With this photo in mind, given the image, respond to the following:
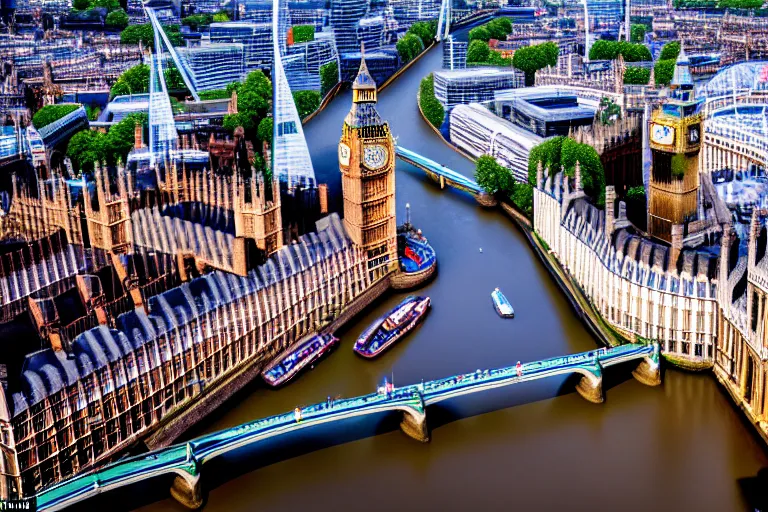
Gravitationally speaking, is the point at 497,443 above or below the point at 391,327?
below

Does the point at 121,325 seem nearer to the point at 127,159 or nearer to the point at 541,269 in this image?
the point at 541,269

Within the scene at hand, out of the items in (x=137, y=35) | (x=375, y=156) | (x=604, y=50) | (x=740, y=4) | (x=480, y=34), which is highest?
(x=740, y=4)

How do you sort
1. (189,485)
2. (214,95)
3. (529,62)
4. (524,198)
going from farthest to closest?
1. (529,62)
2. (214,95)
3. (524,198)
4. (189,485)

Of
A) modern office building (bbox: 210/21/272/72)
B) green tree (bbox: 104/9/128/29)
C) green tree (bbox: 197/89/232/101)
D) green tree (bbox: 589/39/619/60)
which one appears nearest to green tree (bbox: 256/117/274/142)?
green tree (bbox: 197/89/232/101)

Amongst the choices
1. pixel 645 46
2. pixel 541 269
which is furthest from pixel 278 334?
pixel 645 46

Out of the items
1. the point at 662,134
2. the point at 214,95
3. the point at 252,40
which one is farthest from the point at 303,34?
the point at 662,134

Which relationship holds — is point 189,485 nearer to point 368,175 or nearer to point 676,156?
point 368,175

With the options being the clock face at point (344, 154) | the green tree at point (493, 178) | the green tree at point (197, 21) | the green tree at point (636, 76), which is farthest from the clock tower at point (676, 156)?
the green tree at point (197, 21)

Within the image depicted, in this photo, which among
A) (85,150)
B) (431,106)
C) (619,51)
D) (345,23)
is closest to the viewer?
(85,150)
